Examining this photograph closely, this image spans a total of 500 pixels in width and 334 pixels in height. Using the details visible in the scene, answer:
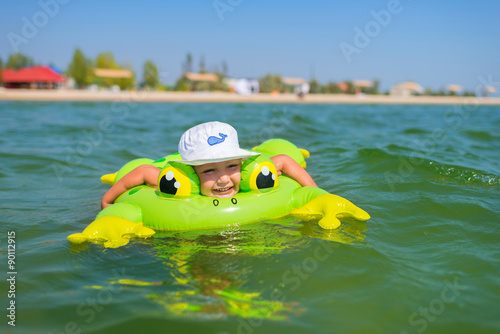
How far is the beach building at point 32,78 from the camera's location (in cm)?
5225

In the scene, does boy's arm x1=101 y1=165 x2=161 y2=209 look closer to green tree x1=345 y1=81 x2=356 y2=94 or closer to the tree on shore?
the tree on shore

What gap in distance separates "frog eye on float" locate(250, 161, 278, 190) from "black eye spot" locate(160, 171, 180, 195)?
2.50 ft

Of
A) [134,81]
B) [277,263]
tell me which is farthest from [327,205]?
[134,81]

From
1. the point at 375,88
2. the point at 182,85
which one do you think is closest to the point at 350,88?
the point at 375,88

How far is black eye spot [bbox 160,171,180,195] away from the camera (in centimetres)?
403

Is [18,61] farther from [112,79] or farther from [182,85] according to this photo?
[182,85]

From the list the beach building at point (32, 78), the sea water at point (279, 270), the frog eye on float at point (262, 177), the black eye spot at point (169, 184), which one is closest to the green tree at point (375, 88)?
the beach building at point (32, 78)

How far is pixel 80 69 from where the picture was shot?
56844 mm

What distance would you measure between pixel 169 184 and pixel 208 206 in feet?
1.44

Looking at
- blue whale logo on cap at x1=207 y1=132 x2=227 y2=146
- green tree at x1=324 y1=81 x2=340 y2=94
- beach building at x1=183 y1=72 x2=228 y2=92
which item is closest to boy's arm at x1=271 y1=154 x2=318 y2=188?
blue whale logo on cap at x1=207 y1=132 x2=227 y2=146

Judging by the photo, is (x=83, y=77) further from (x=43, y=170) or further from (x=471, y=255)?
(x=471, y=255)

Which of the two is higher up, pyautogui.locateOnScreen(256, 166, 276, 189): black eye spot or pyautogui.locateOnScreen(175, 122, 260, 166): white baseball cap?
pyautogui.locateOnScreen(175, 122, 260, 166): white baseball cap

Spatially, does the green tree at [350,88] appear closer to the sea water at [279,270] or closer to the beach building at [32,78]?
the beach building at [32,78]

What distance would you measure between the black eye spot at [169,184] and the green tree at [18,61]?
64782 millimetres
